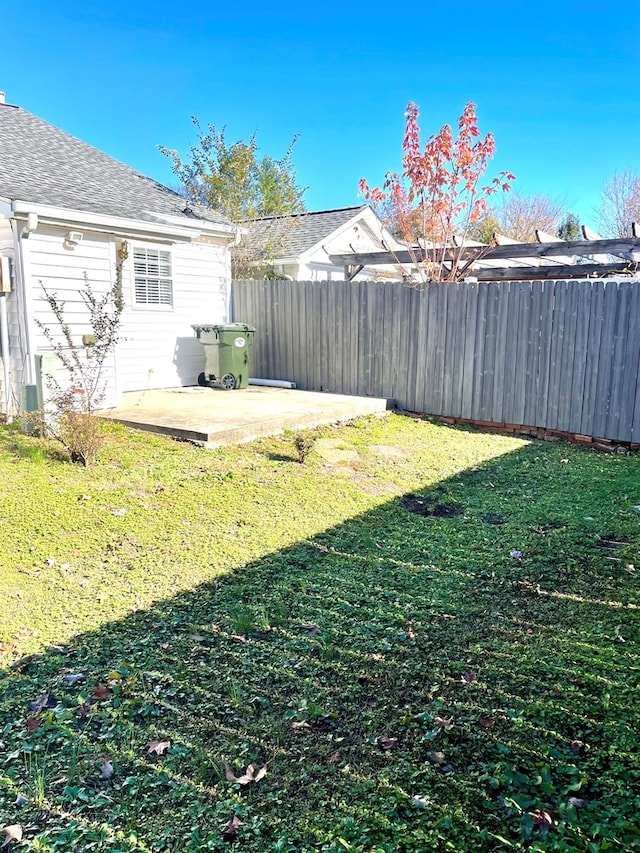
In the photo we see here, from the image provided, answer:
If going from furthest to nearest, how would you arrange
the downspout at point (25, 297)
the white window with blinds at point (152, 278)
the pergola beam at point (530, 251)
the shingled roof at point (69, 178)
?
the white window with blinds at point (152, 278) < the pergola beam at point (530, 251) < the shingled roof at point (69, 178) < the downspout at point (25, 297)

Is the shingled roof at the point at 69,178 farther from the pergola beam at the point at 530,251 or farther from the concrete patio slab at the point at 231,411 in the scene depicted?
the pergola beam at the point at 530,251

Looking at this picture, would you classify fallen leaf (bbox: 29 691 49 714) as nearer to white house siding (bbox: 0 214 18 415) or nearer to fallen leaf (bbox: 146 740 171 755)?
fallen leaf (bbox: 146 740 171 755)

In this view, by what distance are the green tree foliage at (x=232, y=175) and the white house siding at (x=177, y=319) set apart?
13.7 feet

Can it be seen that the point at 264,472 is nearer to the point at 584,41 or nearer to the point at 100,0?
the point at 100,0

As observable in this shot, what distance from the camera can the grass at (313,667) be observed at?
211 centimetres

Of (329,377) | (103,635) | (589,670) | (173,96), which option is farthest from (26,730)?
(173,96)

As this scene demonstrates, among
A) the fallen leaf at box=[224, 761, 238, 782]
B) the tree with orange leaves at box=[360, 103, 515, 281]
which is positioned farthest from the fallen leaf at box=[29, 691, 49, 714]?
the tree with orange leaves at box=[360, 103, 515, 281]

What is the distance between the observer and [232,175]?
16.8 metres

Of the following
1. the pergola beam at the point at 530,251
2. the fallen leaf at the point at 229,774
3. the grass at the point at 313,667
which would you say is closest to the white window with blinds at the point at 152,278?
the pergola beam at the point at 530,251

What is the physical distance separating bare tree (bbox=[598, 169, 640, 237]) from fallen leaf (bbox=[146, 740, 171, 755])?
34610 mm

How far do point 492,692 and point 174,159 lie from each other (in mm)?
18120

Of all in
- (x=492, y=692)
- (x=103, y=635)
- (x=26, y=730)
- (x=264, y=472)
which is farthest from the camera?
(x=264, y=472)

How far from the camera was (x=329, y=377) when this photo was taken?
35.6 feet

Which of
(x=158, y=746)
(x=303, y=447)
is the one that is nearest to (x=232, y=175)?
(x=303, y=447)
